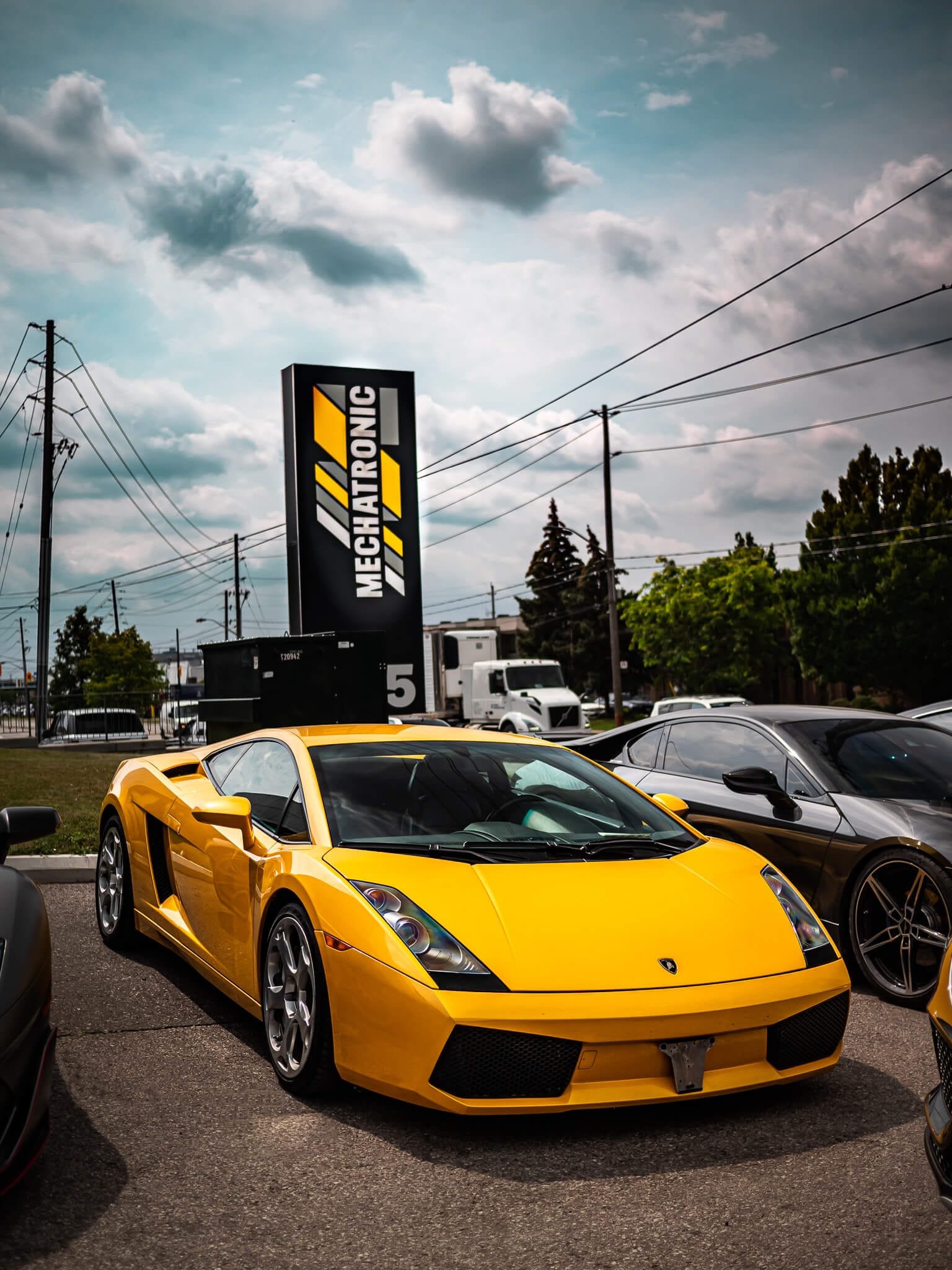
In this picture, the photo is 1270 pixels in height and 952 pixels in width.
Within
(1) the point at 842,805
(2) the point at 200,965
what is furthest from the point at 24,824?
(1) the point at 842,805

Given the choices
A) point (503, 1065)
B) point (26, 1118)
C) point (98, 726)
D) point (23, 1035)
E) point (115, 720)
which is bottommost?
point (98, 726)

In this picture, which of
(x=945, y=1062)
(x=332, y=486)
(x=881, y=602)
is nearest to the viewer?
(x=945, y=1062)

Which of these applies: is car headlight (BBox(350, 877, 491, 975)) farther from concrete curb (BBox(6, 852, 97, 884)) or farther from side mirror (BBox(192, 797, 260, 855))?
concrete curb (BBox(6, 852, 97, 884))

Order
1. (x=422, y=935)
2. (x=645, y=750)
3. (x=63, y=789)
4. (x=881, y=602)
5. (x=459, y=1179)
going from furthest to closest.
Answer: (x=881, y=602), (x=63, y=789), (x=645, y=750), (x=422, y=935), (x=459, y=1179)

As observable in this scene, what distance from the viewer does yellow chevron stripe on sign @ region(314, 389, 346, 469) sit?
797 inches

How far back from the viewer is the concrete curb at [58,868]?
886 cm

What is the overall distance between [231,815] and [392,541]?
16.1m

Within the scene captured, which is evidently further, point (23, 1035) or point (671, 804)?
point (671, 804)

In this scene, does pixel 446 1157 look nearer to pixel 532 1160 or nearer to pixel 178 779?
pixel 532 1160

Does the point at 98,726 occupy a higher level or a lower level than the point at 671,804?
lower

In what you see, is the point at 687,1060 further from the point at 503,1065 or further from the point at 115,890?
the point at 115,890

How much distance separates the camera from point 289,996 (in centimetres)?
426

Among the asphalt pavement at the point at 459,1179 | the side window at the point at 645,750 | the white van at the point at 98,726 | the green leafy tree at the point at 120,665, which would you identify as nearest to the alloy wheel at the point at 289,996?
the asphalt pavement at the point at 459,1179

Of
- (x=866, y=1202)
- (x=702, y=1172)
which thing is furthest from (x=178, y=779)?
(x=866, y=1202)
